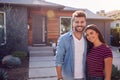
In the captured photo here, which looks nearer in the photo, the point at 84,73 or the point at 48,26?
the point at 84,73

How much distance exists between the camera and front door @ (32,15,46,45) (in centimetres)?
1614

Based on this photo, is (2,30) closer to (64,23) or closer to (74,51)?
(64,23)

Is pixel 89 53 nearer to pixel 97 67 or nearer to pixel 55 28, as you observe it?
pixel 97 67

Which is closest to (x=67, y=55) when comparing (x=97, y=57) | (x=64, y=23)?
(x=97, y=57)

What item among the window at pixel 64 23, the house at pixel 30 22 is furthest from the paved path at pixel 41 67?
the window at pixel 64 23

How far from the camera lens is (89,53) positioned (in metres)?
3.67

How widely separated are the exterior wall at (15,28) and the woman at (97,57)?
31.4 feet

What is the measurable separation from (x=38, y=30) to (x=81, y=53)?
12666 mm

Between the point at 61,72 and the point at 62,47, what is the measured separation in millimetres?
416

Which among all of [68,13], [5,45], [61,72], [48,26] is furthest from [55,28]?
[61,72]

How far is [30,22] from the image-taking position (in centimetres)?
1569

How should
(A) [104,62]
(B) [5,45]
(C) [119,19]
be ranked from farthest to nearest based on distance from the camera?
(C) [119,19], (B) [5,45], (A) [104,62]

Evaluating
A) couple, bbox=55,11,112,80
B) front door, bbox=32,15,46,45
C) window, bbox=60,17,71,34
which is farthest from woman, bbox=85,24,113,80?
window, bbox=60,17,71,34

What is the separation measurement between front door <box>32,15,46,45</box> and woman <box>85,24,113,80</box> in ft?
41.4
